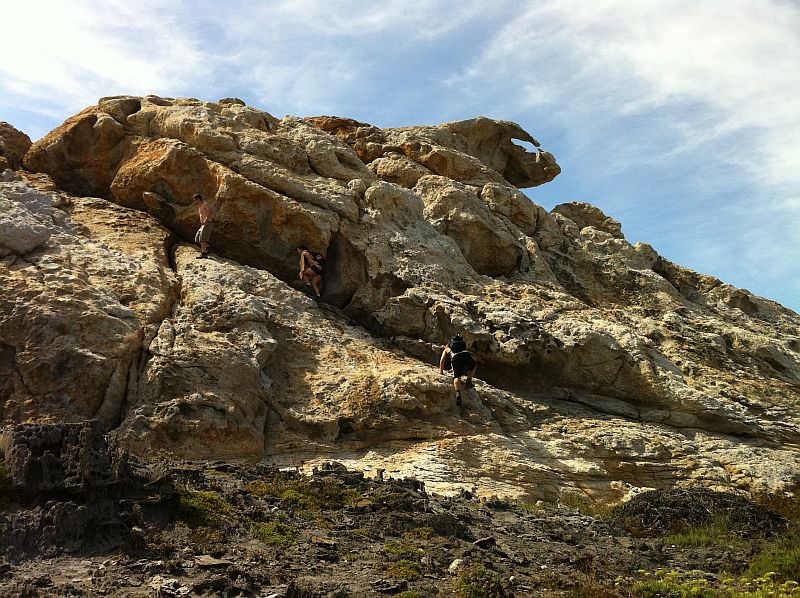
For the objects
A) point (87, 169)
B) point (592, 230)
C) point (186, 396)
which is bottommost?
point (186, 396)

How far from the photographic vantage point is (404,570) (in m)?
10.6

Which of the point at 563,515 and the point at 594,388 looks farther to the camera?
the point at 594,388

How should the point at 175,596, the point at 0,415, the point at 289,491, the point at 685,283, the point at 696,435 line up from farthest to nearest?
the point at 685,283, the point at 696,435, the point at 0,415, the point at 289,491, the point at 175,596

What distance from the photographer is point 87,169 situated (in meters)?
23.3

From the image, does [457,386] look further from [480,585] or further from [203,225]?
[203,225]

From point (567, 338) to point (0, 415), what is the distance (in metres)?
13.2

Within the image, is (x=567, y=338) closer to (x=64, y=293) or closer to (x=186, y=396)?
(x=186, y=396)

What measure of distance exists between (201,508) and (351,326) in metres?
9.30

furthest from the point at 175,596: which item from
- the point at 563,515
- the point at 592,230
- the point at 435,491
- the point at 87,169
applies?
the point at 592,230

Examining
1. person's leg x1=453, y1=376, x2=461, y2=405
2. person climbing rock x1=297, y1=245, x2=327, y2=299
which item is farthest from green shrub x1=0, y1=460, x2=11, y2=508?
person climbing rock x1=297, y1=245, x2=327, y2=299

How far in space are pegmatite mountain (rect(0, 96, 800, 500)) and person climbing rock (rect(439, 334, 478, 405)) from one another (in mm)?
382

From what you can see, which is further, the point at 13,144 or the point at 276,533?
the point at 13,144

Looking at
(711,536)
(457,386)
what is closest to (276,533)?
(457,386)

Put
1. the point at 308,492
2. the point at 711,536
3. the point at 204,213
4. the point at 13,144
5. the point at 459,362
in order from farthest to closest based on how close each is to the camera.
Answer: the point at 13,144
the point at 204,213
the point at 459,362
the point at 711,536
the point at 308,492
